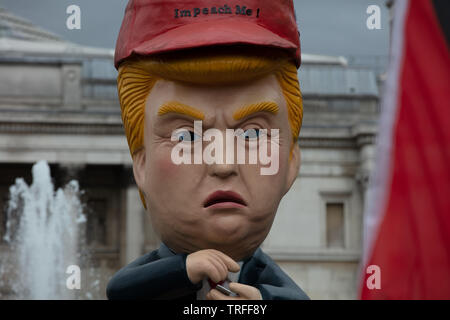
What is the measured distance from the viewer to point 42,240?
23.8 m

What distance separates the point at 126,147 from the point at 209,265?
73.6 feet

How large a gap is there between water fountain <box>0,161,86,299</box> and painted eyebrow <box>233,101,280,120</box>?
1778 centimetres

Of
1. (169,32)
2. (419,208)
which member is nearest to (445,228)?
(419,208)

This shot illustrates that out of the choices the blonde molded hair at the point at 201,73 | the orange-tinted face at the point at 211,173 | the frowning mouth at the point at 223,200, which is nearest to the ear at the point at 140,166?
the blonde molded hair at the point at 201,73

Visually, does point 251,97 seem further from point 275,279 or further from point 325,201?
point 325,201

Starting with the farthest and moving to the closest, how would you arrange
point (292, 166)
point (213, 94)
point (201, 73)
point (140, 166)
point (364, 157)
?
point (364, 157) → point (292, 166) → point (140, 166) → point (213, 94) → point (201, 73)

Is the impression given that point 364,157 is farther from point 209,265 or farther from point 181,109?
point 209,265

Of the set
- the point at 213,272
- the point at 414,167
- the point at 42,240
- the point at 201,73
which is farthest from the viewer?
the point at 42,240

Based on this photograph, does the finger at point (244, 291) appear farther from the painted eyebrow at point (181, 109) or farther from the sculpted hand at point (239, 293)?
the painted eyebrow at point (181, 109)

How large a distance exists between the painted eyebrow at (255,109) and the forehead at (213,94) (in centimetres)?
2

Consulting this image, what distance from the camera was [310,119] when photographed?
26750 millimetres

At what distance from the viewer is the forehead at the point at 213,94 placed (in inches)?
186

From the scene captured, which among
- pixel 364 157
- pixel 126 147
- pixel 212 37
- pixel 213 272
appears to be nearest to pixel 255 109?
pixel 212 37

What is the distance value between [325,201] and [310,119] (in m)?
2.34
